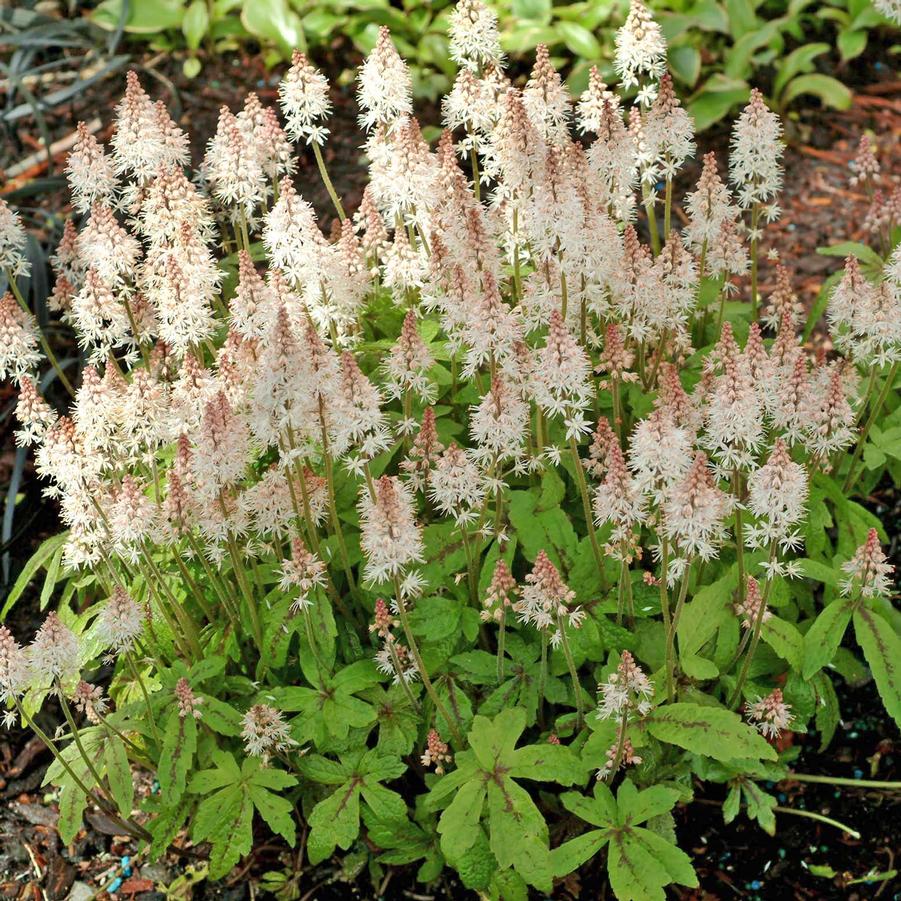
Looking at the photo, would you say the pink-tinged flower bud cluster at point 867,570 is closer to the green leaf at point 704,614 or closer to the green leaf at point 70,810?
the green leaf at point 704,614

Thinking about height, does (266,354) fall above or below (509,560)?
above

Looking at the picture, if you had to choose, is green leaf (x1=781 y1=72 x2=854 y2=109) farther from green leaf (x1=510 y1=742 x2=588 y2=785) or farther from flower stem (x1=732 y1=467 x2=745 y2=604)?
green leaf (x1=510 y1=742 x2=588 y2=785)

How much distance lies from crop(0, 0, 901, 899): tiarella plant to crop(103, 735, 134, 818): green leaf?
0.01m

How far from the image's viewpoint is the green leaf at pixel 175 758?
3912 millimetres

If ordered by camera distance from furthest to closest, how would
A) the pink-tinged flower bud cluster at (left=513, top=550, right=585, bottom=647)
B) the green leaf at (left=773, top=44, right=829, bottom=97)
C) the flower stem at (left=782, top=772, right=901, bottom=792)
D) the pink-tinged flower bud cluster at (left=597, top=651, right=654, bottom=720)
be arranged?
the green leaf at (left=773, top=44, right=829, bottom=97)
the flower stem at (left=782, top=772, right=901, bottom=792)
the pink-tinged flower bud cluster at (left=597, top=651, right=654, bottom=720)
the pink-tinged flower bud cluster at (left=513, top=550, right=585, bottom=647)

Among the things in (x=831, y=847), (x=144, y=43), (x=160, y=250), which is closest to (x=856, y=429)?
(x=831, y=847)

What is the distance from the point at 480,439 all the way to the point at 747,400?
80cm

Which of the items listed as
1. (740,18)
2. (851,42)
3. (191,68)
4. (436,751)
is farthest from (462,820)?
(851,42)

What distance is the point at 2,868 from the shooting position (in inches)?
186

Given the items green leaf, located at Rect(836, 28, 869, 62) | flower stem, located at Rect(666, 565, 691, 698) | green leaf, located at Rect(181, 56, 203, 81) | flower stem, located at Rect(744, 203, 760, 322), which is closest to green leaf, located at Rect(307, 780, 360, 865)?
flower stem, located at Rect(666, 565, 691, 698)

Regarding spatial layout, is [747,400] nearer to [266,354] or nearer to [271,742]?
[266,354]

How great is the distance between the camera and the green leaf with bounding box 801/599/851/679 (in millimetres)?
3933

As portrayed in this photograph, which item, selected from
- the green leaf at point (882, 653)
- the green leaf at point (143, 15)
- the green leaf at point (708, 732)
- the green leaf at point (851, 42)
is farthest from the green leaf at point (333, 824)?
the green leaf at point (851, 42)

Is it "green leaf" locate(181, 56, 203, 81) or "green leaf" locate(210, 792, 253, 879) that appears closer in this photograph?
"green leaf" locate(210, 792, 253, 879)
